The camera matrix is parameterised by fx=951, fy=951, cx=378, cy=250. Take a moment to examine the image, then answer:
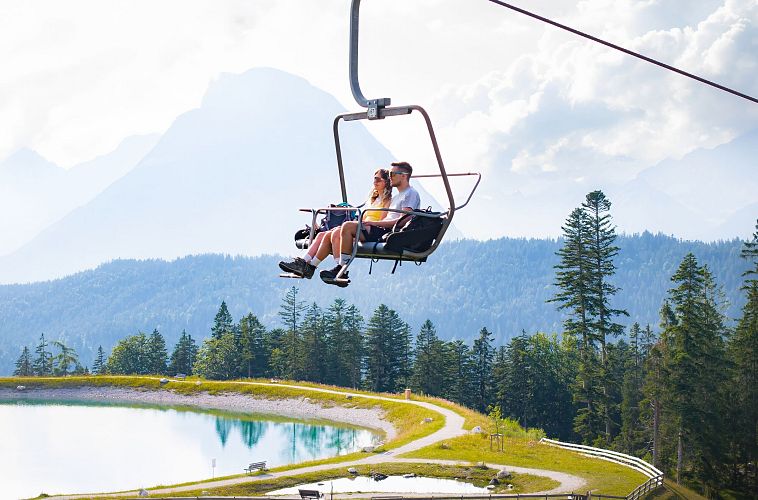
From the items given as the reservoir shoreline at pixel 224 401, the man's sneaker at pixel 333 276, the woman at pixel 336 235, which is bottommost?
the reservoir shoreline at pixel 224 401

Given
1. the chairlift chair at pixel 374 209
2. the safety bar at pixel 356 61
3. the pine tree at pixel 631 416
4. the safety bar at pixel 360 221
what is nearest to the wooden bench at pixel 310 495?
the chairlift chair at pixel 374 209

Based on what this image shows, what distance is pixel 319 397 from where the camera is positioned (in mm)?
66062

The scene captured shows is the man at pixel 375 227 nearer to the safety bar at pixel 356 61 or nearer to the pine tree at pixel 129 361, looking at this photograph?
the safety bar at pixel 356 61

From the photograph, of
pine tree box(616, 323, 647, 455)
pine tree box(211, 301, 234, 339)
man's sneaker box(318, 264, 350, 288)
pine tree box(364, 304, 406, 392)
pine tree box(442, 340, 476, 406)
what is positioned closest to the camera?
man's sneaker box(318, 264, 350, 288)

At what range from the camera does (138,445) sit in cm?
5462

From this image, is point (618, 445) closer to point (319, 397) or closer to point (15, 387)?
point (319, 397)

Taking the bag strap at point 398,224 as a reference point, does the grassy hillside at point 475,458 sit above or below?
below

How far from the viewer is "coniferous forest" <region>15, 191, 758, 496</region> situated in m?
49.1

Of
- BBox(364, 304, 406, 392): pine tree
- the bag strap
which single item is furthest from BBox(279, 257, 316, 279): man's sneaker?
BBox(364, 304, 406, 392): pine tree

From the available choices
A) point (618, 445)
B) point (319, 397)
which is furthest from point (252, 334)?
point (618, 445)

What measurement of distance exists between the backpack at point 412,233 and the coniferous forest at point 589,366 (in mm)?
41702

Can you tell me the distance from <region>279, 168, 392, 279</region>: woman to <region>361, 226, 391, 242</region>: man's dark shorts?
125mm

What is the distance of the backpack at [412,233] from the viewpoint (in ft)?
32.8

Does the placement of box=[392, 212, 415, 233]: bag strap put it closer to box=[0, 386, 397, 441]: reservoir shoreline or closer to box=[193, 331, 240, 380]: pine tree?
box=[0, 386, 397, 441]: reservoir shoreline
